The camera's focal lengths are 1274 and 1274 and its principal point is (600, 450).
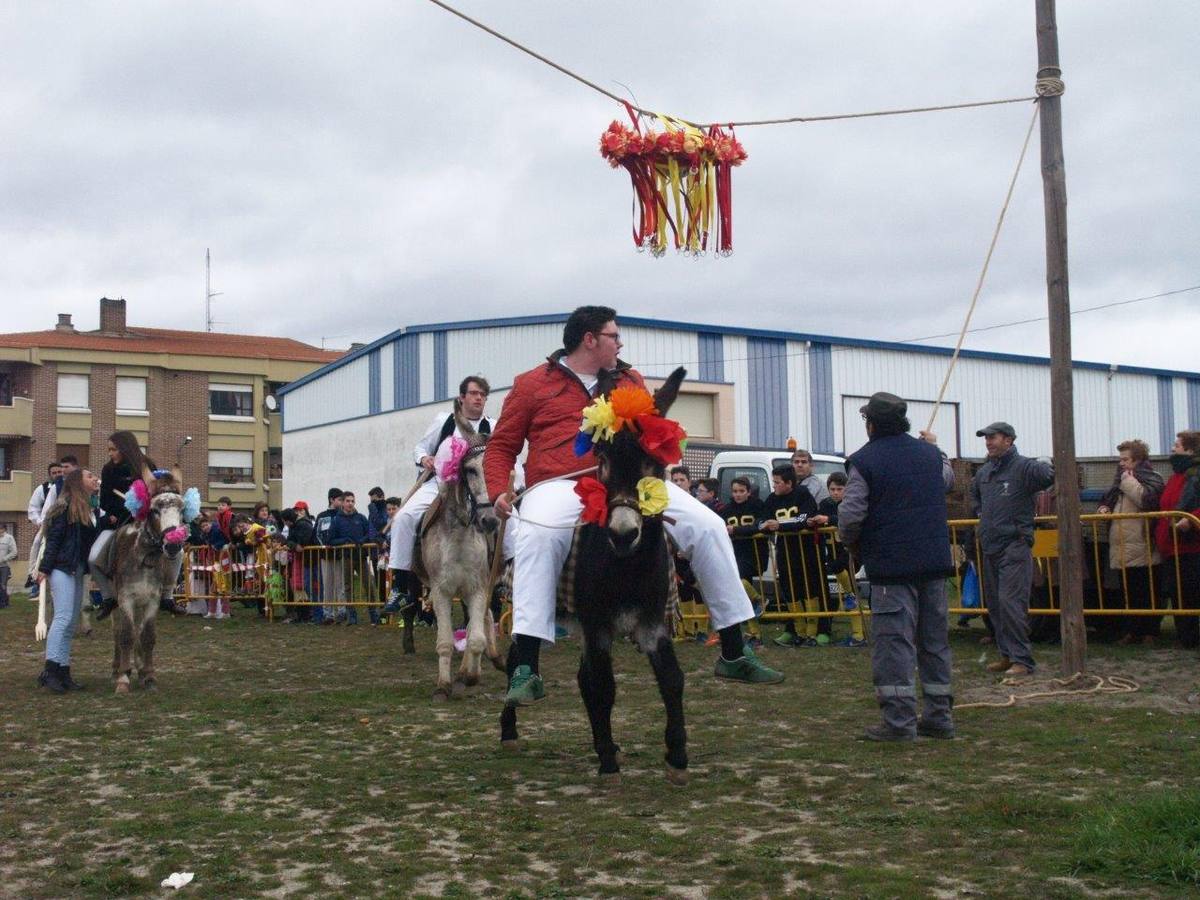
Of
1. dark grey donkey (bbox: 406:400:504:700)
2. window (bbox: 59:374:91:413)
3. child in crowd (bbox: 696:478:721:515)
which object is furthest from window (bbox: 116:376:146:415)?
dark grey donkey (bbox: 406:400:504:700)

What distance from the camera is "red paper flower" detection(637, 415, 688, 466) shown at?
630cm

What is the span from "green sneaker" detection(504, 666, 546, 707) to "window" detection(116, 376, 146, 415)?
6537 centimetres

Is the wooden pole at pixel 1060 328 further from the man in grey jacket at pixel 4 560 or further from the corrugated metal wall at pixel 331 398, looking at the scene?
the corrugated metal wall at pixel 331 398

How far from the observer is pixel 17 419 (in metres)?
63.2

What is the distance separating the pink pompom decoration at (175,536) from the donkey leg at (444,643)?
2.25 meters

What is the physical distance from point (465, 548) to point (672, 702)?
4.56m

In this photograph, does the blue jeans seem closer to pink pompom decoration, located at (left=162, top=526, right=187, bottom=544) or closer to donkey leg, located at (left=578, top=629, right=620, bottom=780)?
pink pompom decoration, located at (left=162, top=526, right=187, bottom=544)

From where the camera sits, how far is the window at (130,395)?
67312mm

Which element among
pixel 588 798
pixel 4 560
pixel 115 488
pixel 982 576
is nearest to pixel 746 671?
pixel 588 798

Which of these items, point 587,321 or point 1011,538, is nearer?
point 587,321

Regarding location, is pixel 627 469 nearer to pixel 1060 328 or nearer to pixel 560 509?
pixel 560 509

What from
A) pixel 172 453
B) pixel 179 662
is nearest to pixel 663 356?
pixel 179 662

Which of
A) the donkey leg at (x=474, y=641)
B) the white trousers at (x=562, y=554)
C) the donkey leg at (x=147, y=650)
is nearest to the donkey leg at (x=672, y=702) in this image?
the white trousers at (x=562, y=554)

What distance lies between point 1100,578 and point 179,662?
1004 cm
